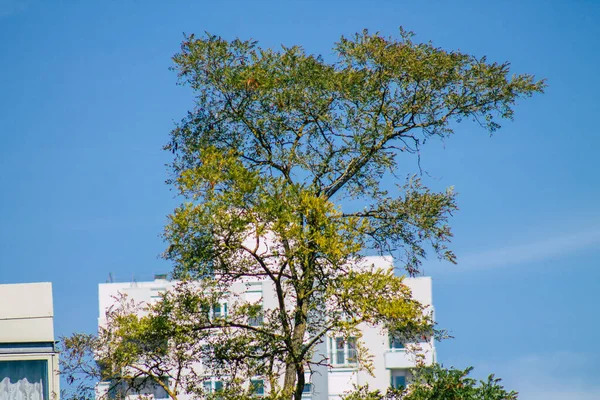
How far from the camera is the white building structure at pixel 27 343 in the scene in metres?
19.7

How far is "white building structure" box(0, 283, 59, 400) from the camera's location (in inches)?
777

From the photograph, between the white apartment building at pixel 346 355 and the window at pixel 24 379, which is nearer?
the window at pixel 24 379

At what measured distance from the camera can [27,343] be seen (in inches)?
782

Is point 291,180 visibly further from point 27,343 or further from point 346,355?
point 346,355

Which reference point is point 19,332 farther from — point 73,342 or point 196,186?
point 196,186

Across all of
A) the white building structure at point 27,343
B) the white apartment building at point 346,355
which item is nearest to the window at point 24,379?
the white building structure at point 27,343

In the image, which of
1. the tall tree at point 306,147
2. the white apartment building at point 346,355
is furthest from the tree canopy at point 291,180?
the white apartment building at point 346,355

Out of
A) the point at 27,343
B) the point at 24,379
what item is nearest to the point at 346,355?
the point at 24,379

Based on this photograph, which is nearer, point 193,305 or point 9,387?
point 193,305

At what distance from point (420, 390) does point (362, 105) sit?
556cm

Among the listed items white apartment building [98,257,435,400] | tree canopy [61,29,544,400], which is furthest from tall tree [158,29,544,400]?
white apartment building [98,257,435,400]

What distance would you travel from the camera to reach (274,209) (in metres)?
16.1

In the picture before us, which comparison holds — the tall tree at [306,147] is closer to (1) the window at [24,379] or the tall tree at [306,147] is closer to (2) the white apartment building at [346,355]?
(1) the window at [24,379]

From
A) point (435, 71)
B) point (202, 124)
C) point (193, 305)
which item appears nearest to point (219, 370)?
point (193, 305)
